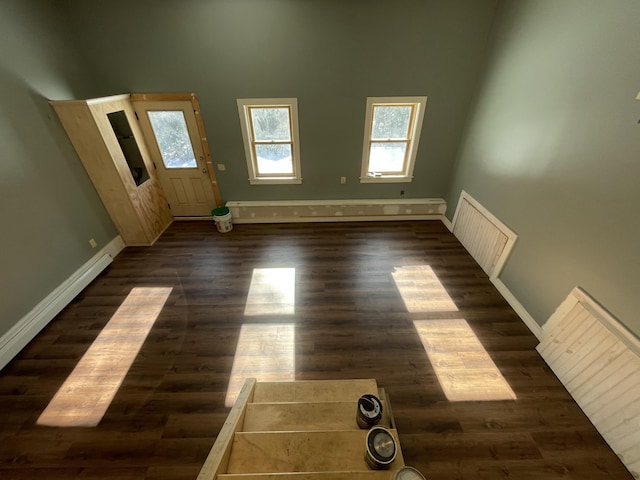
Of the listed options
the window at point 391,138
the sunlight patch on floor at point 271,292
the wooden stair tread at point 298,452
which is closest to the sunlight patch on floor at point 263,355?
the sunlight patch on floor at point 271,292

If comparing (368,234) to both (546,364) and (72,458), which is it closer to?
(546,364)

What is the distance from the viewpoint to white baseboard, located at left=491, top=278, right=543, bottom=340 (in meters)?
2.67

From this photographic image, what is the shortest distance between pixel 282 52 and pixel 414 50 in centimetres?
190

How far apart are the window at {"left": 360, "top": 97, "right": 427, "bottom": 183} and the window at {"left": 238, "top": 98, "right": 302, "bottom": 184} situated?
1237 millimetres

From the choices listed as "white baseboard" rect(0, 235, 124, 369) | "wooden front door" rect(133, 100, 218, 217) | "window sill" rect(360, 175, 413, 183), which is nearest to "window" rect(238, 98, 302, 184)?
"wooden front door" rect(133, 100, 218, 217)

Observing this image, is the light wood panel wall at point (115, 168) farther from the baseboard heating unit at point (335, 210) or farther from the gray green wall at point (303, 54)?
the baseboard heating unit at point (335, 210)

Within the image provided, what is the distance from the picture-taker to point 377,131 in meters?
4.24

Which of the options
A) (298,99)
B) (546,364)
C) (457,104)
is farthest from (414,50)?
(546,364)

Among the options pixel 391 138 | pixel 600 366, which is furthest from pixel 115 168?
pixel 600 366

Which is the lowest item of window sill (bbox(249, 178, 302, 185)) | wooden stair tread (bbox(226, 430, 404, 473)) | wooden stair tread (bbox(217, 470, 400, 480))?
wooden stair tread (bbox(226, 430, 404, 473))

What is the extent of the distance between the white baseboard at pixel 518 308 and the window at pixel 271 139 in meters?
3.47

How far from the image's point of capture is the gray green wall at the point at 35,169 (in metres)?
2.63

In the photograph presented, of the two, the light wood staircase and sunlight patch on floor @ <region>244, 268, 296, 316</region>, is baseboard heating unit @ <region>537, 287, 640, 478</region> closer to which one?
the light wood staircase

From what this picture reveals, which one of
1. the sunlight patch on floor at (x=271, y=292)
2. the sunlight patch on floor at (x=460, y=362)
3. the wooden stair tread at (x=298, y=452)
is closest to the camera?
the wooden stair tread at (x=298, y=452)
